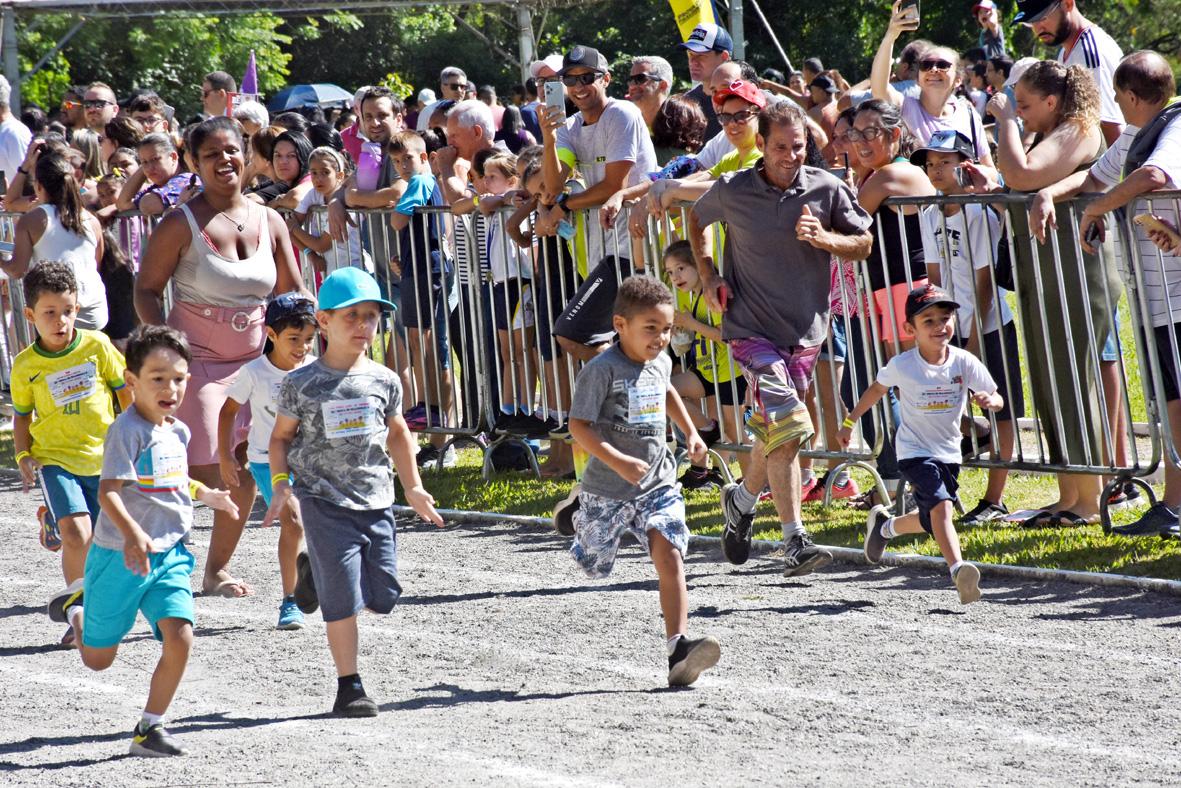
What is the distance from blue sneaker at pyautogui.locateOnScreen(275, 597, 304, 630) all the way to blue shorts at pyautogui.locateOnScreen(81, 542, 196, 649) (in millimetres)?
1364

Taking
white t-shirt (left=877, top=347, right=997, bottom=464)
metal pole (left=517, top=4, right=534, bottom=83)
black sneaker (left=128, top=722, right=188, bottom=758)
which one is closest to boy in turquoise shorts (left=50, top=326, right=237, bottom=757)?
black sneaker (left=128, top=722, right=188, bottom=758)

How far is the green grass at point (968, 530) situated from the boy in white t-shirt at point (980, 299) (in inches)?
14.3

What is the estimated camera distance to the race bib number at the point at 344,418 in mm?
5852

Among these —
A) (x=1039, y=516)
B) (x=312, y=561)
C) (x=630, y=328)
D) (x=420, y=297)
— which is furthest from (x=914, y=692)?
(x=420, y=297)

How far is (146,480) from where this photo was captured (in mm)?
5652

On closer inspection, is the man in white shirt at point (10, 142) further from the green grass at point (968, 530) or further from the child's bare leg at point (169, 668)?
the child's bare leg at point (169, 668)

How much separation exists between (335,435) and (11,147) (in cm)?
926

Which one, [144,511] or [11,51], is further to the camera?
[11,51]

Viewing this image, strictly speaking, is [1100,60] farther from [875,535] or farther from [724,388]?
[875,535]

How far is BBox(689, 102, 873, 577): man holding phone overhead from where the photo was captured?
7.64 meters

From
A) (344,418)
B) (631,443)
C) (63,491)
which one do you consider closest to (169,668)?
(344,418)

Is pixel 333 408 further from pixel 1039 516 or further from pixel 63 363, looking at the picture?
pixel 1039 516

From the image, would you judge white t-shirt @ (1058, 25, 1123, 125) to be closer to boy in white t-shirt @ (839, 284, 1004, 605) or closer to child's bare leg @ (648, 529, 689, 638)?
boy in white t-shirt @ (839, 284, 1004, 605)

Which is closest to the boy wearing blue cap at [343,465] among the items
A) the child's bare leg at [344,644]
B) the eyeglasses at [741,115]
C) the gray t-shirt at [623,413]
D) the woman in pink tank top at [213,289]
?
the child's bare leg at [344,644]
